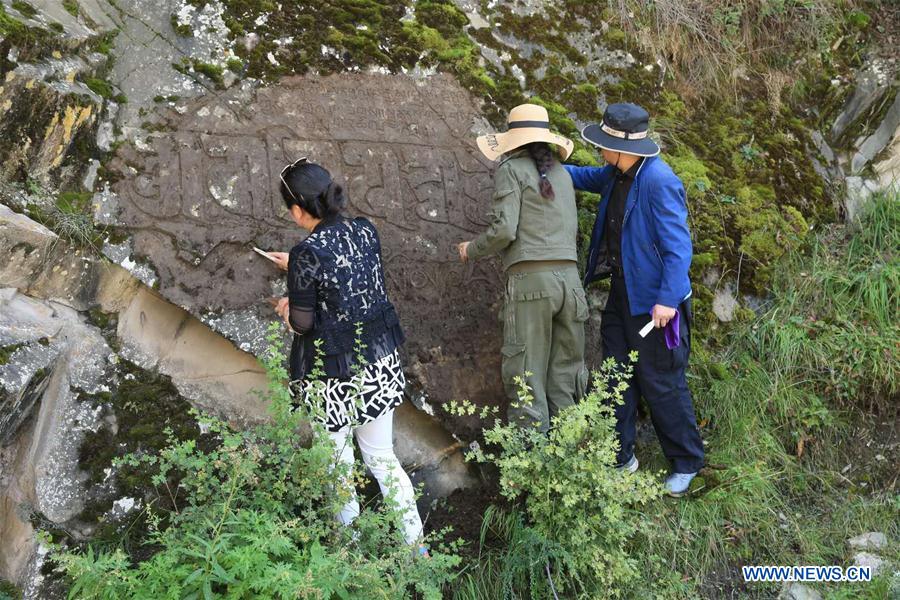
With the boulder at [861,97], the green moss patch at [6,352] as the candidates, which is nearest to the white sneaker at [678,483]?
the boulder at [861,97]

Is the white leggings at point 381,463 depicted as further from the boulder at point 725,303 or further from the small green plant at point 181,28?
the boulder at point 725,303

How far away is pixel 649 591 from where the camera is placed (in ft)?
13.2

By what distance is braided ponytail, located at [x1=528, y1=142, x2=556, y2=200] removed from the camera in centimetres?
415

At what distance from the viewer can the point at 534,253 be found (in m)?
4.16

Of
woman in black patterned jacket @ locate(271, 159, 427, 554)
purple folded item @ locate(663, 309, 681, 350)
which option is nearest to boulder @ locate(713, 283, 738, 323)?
purple folded item @ locate(663, 309, 681, 350)

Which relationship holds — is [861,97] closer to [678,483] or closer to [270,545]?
[678,483]

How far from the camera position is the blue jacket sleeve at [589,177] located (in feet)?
14.8

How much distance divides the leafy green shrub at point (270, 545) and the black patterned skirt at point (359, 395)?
198 mm

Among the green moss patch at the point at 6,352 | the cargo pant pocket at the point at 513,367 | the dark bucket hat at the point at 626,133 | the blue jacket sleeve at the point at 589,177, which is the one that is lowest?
the cargo pant pocket at the point at 513,367

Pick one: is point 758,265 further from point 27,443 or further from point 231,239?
point 27,443

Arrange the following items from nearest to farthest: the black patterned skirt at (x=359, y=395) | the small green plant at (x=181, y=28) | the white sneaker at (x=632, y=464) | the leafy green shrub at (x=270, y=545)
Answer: the leafy green shrub at (x=270, y=545) < the black patterned skirt at (x=359, y=395) < the small green plant at (x=181, y=28) < the white sneaker at (x=632, y=464)

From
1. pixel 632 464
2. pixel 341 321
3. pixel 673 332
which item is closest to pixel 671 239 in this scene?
pixel 673 332

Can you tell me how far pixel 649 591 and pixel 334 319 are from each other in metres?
2.06

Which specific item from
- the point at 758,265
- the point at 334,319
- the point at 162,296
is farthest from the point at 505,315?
the point at 758,265
